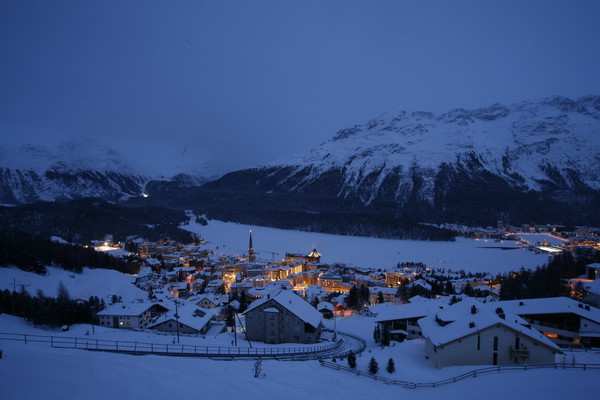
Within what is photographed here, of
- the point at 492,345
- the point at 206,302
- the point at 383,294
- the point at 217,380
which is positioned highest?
the point at 217,380

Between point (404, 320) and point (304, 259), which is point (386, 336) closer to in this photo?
point (404, 320)

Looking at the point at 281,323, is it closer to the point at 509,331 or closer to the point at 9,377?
the point at 509,331

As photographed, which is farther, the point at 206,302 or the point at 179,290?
the point at 179,290

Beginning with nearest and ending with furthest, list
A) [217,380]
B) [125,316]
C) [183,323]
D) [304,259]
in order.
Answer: [217,380], [183,323], [125,316], [304,259]

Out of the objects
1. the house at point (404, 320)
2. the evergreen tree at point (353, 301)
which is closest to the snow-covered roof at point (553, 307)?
the house at point (404, 320)

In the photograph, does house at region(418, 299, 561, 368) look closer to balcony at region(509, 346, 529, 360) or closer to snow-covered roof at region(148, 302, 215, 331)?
balcony at region(509, 346, 529, 360)

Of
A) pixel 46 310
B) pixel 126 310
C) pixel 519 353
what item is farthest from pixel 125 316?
pixel 519 353

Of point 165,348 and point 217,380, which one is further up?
point 217,380

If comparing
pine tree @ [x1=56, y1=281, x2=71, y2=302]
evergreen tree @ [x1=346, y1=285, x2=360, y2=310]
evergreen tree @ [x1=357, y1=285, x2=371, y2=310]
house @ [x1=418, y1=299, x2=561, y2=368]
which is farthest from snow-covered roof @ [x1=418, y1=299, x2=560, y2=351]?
evergreen tree @ [x1=357, y1=285, x2=371, y2=310]
